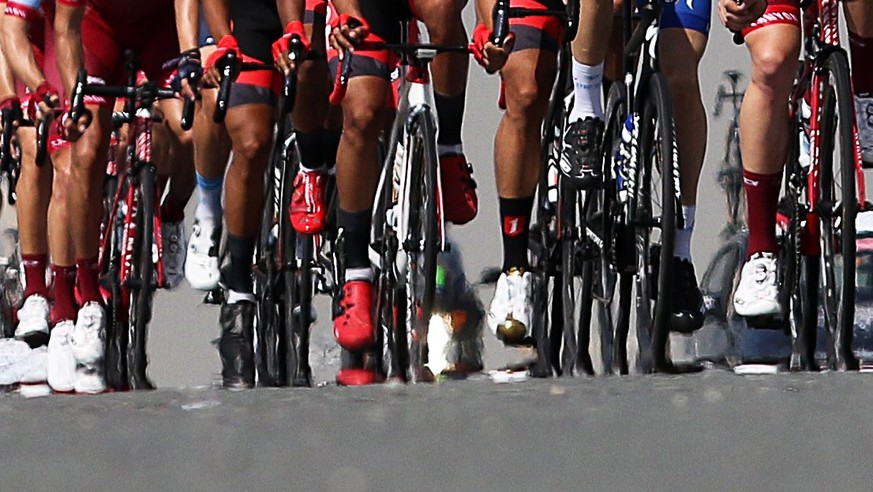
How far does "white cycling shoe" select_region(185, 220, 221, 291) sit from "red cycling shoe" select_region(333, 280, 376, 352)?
1.05 m

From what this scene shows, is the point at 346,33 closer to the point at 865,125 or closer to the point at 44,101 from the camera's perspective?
the point at 865,125

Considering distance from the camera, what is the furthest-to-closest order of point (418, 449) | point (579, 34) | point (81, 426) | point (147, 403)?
point (579, 34), point (147, 403), point (81, 426), point (418, 449)

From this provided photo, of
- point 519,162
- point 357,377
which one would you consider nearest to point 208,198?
point 357,377

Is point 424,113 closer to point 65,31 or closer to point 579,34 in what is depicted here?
point 579,34

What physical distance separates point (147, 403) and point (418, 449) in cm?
102

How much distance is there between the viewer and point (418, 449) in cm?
214

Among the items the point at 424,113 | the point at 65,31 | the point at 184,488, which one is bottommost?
the point at 184,488

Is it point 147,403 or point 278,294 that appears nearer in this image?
point 147,403

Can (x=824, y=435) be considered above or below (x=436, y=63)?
below

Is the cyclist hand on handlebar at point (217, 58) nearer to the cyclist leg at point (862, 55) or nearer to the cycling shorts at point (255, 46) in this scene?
the cycling shorts at point (255, 46)

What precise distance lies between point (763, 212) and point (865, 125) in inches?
19.4

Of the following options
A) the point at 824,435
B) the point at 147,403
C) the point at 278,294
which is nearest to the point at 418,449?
the point at 824,435

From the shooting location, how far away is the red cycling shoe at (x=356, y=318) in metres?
6.41

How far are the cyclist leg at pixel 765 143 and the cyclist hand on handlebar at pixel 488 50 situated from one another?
72cm
